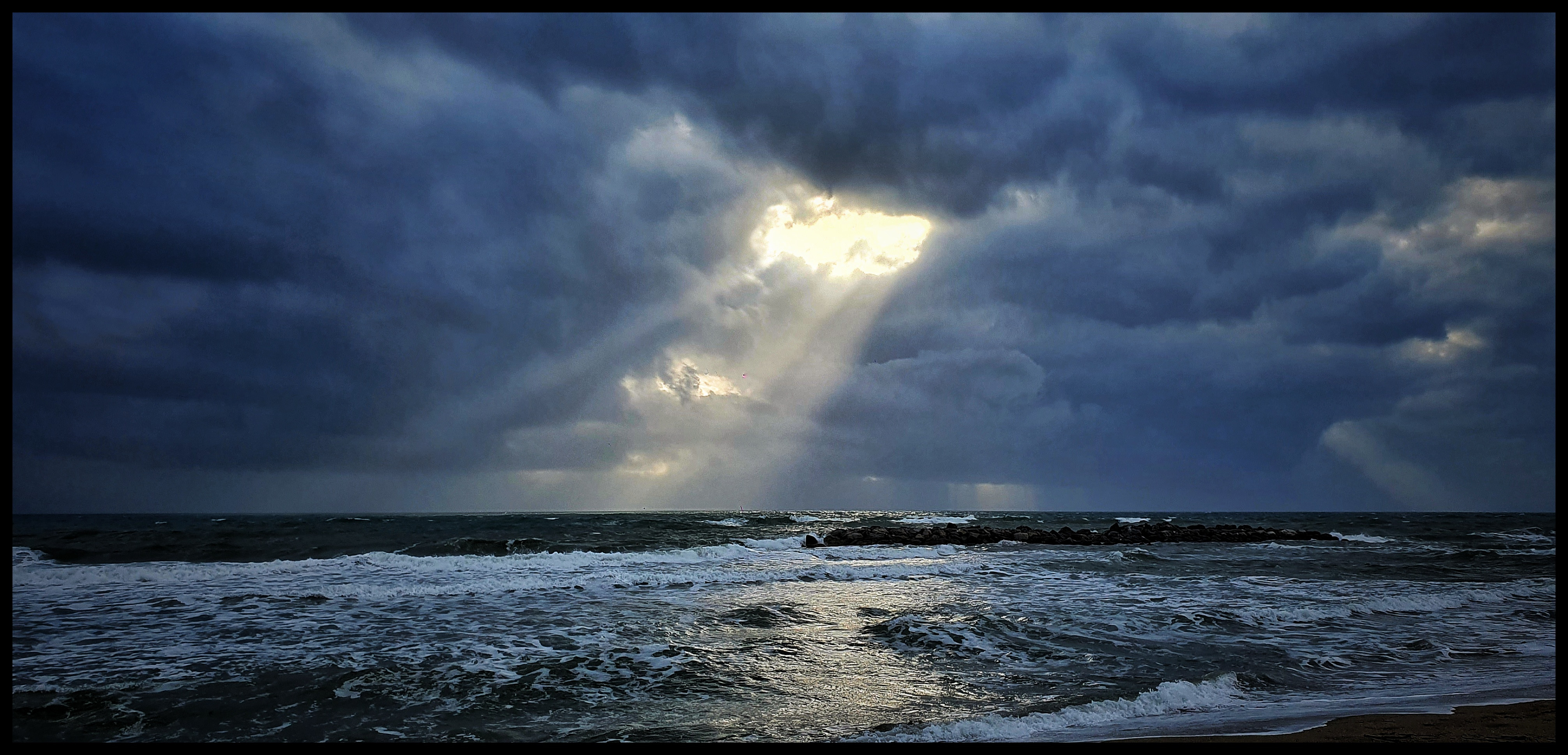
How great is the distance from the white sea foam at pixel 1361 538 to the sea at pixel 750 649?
63.4ft

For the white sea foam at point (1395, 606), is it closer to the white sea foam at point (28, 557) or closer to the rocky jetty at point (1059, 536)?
the rocky jetty at point (1059, 536)

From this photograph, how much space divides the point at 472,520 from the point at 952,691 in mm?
60529

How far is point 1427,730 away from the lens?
6230 mm

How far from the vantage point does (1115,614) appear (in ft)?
42.8

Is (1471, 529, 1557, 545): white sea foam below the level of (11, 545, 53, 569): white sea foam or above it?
below

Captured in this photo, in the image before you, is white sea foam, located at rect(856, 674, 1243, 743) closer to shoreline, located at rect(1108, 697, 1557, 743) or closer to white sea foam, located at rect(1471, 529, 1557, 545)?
shoreline, located at rect(1108, 697, 1557, 743)

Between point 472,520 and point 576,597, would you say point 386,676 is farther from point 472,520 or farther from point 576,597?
point 472,520

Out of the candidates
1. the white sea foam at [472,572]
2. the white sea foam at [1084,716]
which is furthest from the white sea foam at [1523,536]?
the white sea foam at [1084,716]

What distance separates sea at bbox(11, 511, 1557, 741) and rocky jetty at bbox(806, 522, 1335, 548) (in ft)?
40.4

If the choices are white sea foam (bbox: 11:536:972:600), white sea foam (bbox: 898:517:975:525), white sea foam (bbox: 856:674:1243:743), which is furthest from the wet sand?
white sea foam (bbox: 898:517:975:525)

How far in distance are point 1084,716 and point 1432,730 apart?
290 cm

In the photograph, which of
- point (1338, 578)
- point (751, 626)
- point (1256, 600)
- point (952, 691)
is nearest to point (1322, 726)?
point (952, 691)

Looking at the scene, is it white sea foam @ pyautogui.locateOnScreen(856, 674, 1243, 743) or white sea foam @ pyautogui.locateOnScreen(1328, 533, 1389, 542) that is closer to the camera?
white sea foam @ pyautogui.locateOnScreen(856, 674, 1243, 743)

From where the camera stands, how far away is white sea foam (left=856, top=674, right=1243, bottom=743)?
6316mm
